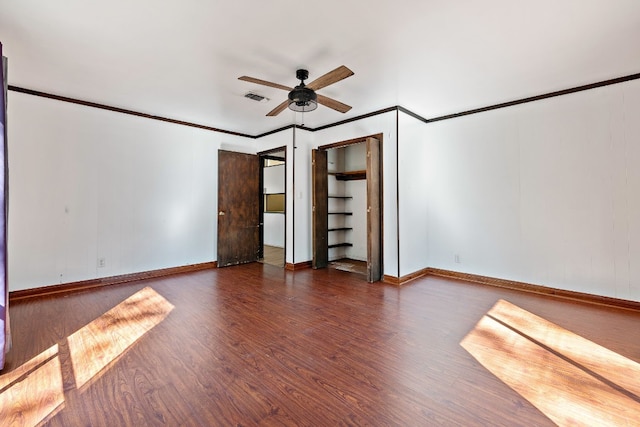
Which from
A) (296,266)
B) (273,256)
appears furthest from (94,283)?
(273,256)

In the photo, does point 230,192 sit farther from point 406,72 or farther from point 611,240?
point 611,240

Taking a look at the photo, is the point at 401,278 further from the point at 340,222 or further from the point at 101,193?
the point at 101,193

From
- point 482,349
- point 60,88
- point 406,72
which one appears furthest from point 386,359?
point 60,88

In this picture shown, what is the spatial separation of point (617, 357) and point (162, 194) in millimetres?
5818

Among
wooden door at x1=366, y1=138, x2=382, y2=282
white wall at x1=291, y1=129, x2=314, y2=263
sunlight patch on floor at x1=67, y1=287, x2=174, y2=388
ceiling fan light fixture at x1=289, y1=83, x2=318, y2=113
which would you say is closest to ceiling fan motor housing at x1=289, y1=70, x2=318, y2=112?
ceiling fan light fixture at x1=289, y1=83, x2=318, y2=113

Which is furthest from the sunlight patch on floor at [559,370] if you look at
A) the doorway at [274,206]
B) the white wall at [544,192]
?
the doorway at [274,206]

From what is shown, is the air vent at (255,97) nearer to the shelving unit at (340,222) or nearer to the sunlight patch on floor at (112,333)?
the shelving unit at (340,222)

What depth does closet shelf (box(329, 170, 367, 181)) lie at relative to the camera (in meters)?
5.99

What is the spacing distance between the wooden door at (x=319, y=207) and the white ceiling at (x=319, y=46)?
167cm

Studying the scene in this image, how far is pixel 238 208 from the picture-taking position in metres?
5.92

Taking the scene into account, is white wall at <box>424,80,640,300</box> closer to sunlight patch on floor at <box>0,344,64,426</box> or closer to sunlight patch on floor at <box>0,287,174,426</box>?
sunlight patch on floor at <box>0,287,174,426</box>

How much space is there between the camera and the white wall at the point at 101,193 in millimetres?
3795

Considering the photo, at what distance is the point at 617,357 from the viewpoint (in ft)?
7.57

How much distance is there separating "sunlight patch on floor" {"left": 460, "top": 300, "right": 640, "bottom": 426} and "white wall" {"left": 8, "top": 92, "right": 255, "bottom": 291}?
466cm
